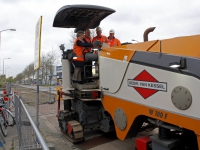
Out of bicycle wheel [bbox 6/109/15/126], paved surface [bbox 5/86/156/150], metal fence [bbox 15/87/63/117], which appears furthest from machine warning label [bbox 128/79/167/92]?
metal fence [bbox 15/87/63/117]

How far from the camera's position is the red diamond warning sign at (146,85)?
10.2 feet

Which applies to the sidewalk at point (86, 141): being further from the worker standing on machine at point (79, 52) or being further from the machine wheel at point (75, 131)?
the worker standing on machine at point (79, 52)

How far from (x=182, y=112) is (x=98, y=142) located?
10.7 ft

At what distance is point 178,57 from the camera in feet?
9.43

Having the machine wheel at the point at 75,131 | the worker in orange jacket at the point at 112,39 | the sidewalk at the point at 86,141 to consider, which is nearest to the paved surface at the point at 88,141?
the sidewalk at the point at 86,141

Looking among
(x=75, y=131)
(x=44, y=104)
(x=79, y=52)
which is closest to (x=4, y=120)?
(x=75, y=131)

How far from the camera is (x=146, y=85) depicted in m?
3.33

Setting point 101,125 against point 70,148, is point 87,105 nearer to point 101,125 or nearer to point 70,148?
point 101,125

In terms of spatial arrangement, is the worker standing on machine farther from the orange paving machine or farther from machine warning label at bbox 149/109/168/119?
machine warning label at bbox 149/109/168/119

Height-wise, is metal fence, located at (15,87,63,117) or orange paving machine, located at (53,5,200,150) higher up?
orange paving machine, located at (53,5,200,150)

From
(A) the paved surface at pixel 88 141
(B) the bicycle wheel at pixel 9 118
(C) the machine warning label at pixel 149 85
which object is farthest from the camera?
(B) the bicycle wheel at pixel 9 118

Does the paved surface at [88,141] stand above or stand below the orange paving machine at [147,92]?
below

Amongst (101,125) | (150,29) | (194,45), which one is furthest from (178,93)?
(101,125)

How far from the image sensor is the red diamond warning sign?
3.11 m
